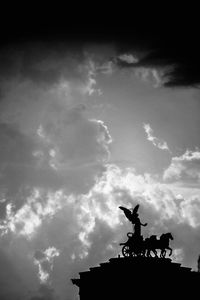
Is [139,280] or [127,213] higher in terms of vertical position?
[127,213]

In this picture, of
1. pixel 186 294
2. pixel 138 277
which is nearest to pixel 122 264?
pixel 138 277

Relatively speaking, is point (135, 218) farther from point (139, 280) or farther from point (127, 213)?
point (139, 280)

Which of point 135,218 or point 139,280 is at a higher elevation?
point 135,218

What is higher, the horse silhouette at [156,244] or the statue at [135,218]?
the statue at [135,218]

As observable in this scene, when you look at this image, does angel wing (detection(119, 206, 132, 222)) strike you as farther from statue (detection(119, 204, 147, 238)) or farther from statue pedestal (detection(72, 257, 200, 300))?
statue pedestal (detection(72, 257, 200, 300))

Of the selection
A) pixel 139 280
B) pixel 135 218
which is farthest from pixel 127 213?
pixel 139 280

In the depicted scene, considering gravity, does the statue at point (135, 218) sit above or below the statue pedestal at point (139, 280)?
above

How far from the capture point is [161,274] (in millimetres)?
33156

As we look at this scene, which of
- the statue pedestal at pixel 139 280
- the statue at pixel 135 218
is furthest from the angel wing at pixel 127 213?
the statue pedestal at pixel 139 280

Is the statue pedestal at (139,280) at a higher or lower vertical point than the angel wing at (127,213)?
lower

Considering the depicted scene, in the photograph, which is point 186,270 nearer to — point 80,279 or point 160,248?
point 160,248

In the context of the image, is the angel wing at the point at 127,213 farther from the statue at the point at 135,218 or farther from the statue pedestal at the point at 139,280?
the statue pedestal at the point at 139,280

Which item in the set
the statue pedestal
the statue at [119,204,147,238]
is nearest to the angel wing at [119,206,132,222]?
the statue at [119,204,147,238]

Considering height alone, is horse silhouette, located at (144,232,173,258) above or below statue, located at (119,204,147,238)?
below
